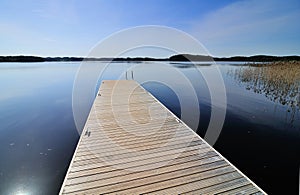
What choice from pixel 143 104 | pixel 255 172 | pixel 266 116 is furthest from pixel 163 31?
pixel 255 172

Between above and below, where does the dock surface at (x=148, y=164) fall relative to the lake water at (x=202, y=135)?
above

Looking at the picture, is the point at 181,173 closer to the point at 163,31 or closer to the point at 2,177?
the point at 2,177

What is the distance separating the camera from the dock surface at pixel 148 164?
7.51 ft

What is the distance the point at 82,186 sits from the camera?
2.29 metres

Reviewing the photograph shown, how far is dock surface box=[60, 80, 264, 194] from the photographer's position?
2289mm

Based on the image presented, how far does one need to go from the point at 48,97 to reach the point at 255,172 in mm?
9815

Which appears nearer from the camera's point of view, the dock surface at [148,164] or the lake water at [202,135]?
the dock surface at [148,164]

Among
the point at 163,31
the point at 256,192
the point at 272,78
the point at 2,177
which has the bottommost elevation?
the point at 2,177

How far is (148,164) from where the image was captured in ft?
9.05

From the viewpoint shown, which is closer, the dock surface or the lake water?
the dock surface

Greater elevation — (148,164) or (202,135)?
(148,164)

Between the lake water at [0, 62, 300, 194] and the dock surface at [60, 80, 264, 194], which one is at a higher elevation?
the dock surface at [60, 80, 264, 194]

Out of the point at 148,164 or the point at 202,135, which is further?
the point at 202,135

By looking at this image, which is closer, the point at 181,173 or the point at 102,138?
the point at 181,173
